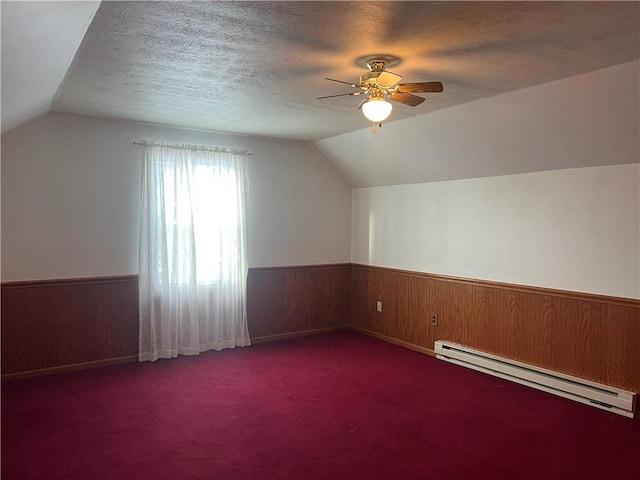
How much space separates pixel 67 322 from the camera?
179 inches

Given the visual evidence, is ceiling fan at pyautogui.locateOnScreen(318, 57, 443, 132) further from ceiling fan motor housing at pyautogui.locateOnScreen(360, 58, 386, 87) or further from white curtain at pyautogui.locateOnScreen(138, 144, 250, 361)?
white curtain at pyautogui.locateOnScreen(138, 144, 250, 361)

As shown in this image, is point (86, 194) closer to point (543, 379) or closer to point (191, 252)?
point (191, 252)

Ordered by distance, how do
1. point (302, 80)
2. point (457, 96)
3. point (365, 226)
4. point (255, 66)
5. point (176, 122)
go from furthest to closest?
point (365, 226) < point (176, 122) < point (457, 96) < point (302, 80) < point (255, 66)

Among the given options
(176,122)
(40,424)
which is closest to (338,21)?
(176,122)

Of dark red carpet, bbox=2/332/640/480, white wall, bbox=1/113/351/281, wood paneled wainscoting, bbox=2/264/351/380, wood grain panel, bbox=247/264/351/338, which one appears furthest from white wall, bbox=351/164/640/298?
wood paneled wainscoting, bbox=2/264/351/380

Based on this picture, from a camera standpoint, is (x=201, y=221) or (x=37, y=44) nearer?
(x=37, y=44)

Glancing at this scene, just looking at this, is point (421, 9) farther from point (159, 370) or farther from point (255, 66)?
point (159, 370)

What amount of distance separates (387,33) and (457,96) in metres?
1.43

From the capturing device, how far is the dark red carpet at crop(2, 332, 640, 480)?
2.87 meters

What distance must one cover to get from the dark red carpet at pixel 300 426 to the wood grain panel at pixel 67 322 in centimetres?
20

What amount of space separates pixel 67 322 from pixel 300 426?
2524 mm

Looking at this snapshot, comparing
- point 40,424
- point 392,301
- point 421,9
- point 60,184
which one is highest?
point 421,9

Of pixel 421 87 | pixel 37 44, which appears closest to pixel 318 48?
pixel 421 87

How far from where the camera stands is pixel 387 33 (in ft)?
8.10
